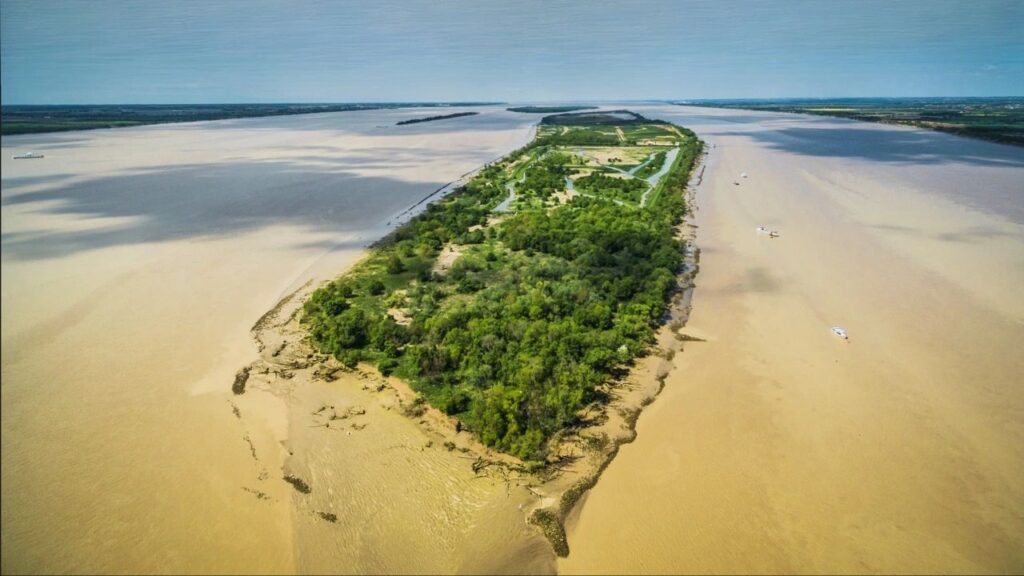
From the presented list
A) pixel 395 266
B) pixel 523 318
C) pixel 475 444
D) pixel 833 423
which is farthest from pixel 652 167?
pixel 475 444

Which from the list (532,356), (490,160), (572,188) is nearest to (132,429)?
(532,356)

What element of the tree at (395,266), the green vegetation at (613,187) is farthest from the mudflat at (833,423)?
the green vegetation at (613,187)

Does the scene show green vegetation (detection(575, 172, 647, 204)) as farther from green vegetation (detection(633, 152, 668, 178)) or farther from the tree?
the tree

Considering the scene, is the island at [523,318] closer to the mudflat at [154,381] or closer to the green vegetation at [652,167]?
the mudflat at [154,381]

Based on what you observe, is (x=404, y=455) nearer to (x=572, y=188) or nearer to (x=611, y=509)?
(x=611, y=509)

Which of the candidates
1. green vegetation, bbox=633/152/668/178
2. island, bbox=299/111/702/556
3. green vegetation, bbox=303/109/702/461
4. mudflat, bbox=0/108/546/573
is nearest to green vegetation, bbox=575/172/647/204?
island, bbox=299/111/702/556

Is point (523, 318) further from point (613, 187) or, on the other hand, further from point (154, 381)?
point (613, 187)

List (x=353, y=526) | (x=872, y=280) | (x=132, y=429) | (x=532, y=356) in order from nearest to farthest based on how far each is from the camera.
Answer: (x=353, y=526) < (x=132, y=429) < (x=532, y=356) < (x=872, y=280)
